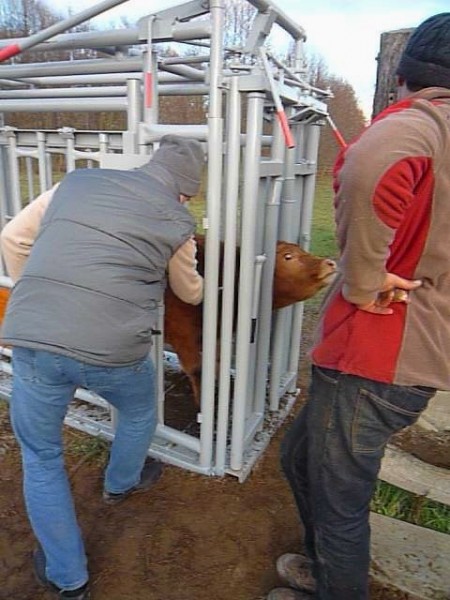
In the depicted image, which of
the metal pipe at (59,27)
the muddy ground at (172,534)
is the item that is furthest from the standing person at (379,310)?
the metal pipe at (59,27)

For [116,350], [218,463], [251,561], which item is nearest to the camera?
[116,350]

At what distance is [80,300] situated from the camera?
76.6 inches

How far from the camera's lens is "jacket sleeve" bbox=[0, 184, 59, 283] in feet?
7.45

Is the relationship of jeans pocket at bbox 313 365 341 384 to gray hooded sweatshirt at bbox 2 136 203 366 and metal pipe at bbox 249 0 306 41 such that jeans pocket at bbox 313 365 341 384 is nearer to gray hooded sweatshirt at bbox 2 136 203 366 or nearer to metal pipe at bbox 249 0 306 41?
gray hooded sweatshirt at bbox 2 136 203 366

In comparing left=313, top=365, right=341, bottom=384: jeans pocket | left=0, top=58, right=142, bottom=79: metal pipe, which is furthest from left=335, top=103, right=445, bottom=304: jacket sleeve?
left=0, top=58, right=142, bottom=79: metal pipe

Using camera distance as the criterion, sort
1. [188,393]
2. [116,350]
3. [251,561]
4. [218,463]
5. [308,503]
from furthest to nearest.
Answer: [188,393], [218,463], [251,561], [308,503], [116,350]

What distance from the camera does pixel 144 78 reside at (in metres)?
2.64

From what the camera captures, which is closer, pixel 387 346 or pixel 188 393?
pixel 387 346

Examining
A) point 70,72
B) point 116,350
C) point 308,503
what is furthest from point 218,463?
point 70,72

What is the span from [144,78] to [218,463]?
6.83 feet

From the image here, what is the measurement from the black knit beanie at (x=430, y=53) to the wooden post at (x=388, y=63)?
308 cm

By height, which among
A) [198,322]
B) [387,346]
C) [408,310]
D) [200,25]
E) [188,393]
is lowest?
[188,393]

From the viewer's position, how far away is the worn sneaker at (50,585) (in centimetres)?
227

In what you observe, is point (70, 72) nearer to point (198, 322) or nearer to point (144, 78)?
point (144, 78)
